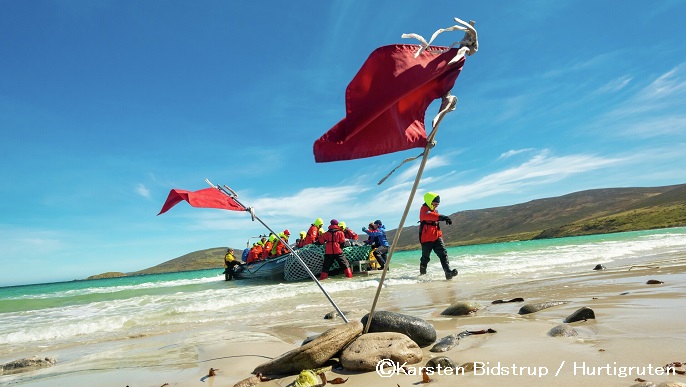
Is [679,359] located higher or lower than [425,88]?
lower

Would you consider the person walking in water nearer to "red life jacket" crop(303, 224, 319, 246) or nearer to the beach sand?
"red life jacket" crop(303, 224, 319, 246)

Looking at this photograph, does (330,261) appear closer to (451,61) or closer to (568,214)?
(451,61)

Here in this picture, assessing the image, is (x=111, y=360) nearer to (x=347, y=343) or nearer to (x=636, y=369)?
(x=347, y=343)

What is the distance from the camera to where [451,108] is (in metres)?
3.35

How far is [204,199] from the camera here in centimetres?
481

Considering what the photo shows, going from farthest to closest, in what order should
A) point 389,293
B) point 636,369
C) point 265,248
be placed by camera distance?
1. point 265,248
2. point 389,293
3. point 636,369

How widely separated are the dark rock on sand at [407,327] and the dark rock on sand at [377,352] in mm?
479

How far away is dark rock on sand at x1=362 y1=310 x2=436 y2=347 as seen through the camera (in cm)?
404

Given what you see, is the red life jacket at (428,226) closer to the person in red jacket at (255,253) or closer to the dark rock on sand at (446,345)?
the dark rock on sand at (446,345)

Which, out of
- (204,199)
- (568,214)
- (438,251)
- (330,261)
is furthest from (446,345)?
(568,214)

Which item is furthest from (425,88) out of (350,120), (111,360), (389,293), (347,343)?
(389,293)

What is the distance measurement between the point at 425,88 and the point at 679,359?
8.80ft

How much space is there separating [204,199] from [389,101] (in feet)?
8.71

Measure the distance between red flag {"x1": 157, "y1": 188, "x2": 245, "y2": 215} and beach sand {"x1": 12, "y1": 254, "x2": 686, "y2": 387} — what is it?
5.65 ft
